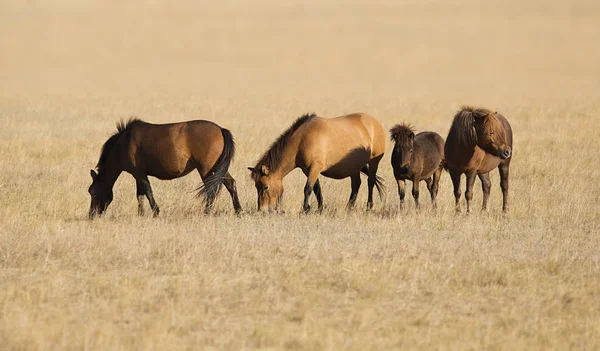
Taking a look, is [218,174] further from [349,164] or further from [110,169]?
[349,164]

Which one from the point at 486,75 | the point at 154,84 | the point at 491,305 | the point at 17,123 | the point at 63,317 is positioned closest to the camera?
the point at 63,317

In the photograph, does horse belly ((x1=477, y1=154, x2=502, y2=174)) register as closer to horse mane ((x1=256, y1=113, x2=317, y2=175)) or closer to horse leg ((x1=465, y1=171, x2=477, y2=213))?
horse leg ((x1=465, y1=171, x2=477, y2=213))

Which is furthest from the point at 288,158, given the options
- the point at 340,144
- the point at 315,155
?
the point at 340,144

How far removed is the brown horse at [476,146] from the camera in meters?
11.8

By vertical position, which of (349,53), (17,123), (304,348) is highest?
(349,53)

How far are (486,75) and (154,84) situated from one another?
808 inches

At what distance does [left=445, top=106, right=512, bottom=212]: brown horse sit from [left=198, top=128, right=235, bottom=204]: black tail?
3.21 metres

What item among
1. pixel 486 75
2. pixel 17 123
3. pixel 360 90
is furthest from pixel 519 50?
pixel 17 123

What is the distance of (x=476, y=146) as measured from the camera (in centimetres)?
1196

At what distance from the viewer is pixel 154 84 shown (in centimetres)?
4462

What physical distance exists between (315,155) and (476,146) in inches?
90.5

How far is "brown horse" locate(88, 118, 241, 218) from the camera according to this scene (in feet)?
38.3

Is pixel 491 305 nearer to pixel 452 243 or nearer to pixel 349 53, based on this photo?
pixel 452 243

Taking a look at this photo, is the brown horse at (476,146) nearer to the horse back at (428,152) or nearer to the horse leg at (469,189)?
the horse leg at (469,189)
